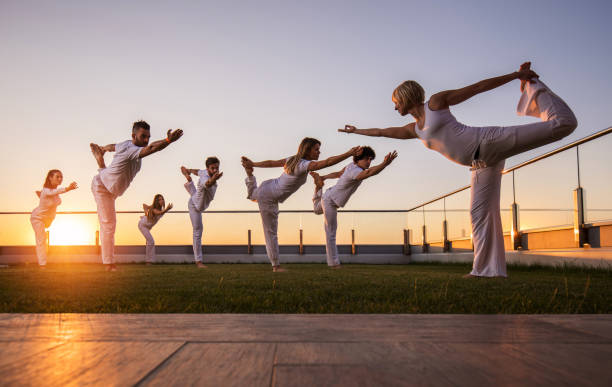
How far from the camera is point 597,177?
5555 mm

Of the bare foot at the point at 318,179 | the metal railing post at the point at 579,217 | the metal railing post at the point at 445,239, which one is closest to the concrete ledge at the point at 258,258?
the metal railing post at the point at 445,239

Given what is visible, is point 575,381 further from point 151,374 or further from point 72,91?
point 72,91

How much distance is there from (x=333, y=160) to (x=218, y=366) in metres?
4.07

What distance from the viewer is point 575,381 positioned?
69cm

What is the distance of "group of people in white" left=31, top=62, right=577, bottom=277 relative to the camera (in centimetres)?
325

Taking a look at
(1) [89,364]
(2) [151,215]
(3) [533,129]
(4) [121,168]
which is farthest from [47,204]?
(1) [89,364]

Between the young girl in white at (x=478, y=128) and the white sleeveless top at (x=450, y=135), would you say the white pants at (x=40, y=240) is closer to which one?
the young girl in white at (x=478, y=128)

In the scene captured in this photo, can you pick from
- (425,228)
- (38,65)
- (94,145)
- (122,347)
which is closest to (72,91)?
(38,65)

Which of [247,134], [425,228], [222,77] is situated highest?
[222,77]

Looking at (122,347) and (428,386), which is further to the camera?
(122,347)

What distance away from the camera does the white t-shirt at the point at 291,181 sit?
5.14m

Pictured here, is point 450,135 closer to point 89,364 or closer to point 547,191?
point 89,364

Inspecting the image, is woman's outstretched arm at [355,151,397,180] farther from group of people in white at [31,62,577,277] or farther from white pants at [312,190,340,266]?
white pants at [312,190,340,266]

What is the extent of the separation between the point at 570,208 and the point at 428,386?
21.1 ft
